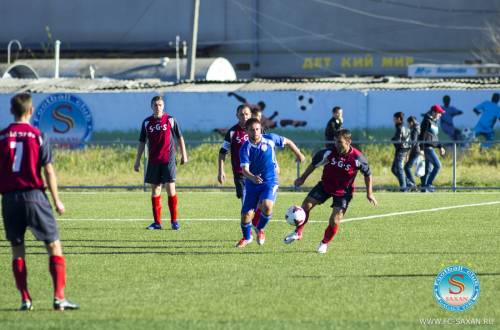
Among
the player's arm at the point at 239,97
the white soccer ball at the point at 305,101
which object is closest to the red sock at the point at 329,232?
the white soccer ball at the point at 305,101

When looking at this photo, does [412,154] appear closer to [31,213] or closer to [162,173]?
[162,173]

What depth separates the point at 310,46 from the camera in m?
62.9

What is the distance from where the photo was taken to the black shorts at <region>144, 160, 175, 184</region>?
17.8 m

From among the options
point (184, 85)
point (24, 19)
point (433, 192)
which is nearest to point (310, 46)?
point (24, 19)

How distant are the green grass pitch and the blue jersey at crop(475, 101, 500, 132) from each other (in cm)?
1405

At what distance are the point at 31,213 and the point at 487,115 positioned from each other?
26.3 meters

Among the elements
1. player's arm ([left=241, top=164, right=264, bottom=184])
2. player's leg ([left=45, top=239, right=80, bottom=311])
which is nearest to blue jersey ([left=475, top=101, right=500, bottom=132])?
player's arm ([left=241, top=164, right=264, bottom=184])

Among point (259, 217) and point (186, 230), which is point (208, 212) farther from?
point (259, 217)

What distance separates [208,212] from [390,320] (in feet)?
38.1

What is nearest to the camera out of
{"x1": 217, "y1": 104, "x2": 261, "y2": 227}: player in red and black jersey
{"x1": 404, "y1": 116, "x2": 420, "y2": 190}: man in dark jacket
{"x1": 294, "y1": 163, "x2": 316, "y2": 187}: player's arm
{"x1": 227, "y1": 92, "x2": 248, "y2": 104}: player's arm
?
{"x1": 294, "y1": 163, "x2": 316, "y2": 187}: player's arm

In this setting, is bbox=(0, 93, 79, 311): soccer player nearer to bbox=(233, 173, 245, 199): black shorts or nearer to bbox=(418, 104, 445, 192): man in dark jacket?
bbox=(233, 173, 245, 199): black shorts

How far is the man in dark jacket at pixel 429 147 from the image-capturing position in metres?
26.3

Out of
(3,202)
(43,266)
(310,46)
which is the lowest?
(43,266)

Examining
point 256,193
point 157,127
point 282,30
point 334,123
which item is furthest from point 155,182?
point 282,30
